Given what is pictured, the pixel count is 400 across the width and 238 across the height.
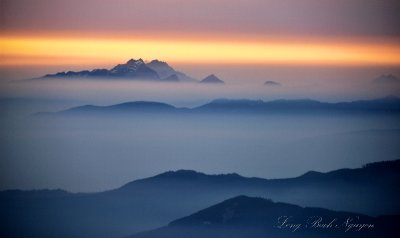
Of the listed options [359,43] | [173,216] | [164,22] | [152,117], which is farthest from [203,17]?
[173,216]

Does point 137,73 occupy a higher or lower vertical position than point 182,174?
higher

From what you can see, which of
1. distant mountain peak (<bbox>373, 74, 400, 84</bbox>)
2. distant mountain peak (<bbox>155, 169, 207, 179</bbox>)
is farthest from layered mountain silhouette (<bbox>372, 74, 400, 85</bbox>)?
distant mountain peak (<bbox>155, 169, 207, 179</bbox>)

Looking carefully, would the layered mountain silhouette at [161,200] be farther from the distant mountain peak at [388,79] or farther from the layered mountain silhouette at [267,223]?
the distant mountain peak at [388,79]

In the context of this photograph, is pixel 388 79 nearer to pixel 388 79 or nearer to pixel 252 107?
pixel 388 79

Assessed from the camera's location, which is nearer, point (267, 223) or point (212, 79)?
point (267, 223)

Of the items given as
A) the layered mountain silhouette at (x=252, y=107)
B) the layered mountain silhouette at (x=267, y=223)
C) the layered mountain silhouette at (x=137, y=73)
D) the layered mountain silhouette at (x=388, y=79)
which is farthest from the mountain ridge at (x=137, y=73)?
the layered mountain silhouette at (x=388, y=79)

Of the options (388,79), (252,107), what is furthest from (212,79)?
(388,79)
